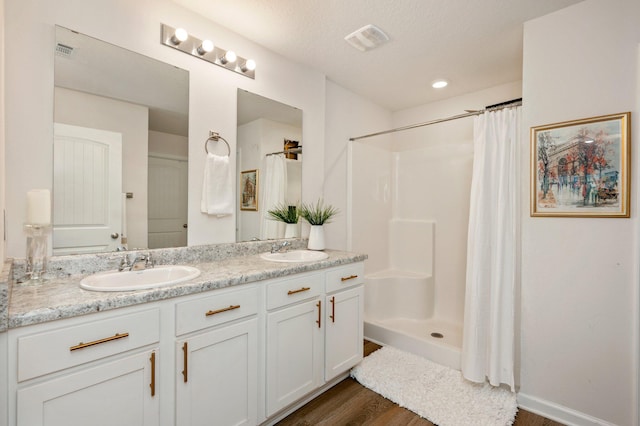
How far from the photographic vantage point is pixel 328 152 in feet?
9.34

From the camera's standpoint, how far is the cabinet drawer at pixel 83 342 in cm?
92

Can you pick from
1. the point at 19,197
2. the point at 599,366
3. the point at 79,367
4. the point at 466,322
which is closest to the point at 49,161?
the point at 19,197

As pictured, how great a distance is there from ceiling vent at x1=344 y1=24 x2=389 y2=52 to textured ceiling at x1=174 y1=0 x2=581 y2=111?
0.11ft

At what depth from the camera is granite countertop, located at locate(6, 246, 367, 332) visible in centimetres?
93

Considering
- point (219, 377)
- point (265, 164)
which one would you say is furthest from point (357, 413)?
point (265, 164)

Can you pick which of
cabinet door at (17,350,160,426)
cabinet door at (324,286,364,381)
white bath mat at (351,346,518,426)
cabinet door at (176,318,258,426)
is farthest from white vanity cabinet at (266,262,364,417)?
cabinet door at (17,350,160,426)

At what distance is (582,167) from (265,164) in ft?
6.71

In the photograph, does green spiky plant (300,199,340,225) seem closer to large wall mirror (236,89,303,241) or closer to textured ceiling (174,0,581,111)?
large wall mirror (236,89,303,241)

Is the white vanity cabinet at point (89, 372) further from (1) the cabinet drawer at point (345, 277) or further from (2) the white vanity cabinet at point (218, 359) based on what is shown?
(1) the cabinet drawer at point (345, 277)

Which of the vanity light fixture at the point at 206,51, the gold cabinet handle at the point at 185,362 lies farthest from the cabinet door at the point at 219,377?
the vanity light fixture at the point at 206,51

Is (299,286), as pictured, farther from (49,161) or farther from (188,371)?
(49,161)

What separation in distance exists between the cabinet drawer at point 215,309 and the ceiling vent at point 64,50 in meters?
1.35

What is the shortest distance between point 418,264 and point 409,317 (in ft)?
1.95

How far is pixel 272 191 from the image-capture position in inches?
90.7
